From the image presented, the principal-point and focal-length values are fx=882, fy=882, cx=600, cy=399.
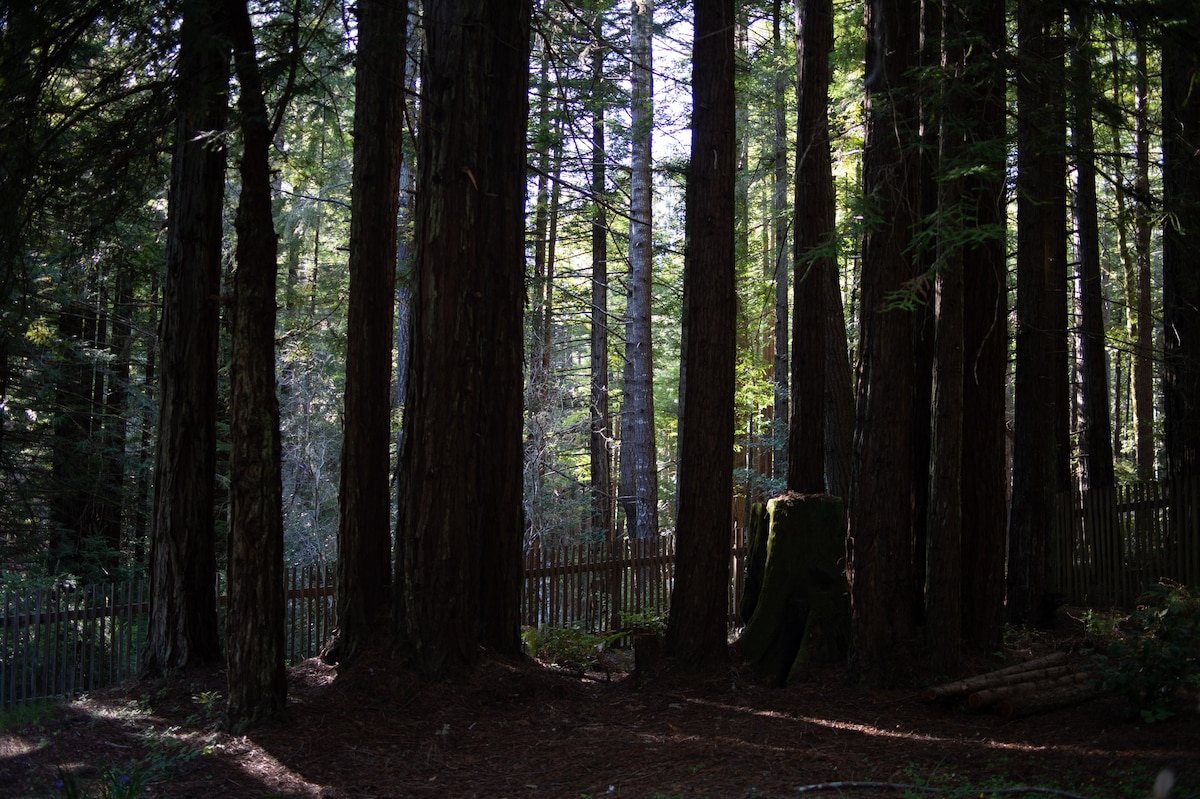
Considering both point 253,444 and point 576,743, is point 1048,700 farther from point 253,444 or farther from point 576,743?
point 253,444

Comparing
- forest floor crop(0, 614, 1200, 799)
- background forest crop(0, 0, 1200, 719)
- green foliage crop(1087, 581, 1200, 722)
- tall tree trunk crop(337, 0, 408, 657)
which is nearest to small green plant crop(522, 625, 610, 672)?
forest floor crop(0, 614, 1200, 799)

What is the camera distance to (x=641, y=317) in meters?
16.0

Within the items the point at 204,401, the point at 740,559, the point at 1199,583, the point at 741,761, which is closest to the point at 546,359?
the point at 740,559

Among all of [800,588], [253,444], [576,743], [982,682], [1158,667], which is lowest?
[576,743]

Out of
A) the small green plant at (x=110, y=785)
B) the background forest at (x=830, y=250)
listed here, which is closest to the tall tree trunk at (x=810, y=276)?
the background forest at (x=830, y=250)

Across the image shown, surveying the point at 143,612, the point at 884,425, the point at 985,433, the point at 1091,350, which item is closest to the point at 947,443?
the point at 884,425

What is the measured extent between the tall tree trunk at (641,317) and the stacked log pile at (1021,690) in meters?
8.94

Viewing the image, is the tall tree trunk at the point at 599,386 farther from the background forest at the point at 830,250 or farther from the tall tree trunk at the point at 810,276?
the tall tree trunk at the point at 810,276

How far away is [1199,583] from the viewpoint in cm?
1239

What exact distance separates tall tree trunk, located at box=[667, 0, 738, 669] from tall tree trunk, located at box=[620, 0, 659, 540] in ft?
22.0

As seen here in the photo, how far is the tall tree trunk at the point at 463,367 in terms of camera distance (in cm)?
804

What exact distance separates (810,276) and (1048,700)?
482cm

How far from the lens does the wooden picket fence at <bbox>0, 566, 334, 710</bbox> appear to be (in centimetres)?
1045

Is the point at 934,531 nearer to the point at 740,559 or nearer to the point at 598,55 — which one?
the point at 740,559
